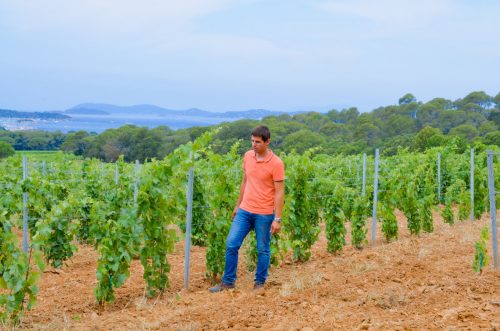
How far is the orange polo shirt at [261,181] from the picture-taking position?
5617 mm

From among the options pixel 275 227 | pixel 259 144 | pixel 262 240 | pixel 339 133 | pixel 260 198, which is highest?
pixel 339 133

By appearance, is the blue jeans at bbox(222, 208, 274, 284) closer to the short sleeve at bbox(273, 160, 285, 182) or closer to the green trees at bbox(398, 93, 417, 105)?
the short sleeve at bbox(273, 160, 285, 182)

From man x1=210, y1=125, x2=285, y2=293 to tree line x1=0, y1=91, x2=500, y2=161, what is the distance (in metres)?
32.9

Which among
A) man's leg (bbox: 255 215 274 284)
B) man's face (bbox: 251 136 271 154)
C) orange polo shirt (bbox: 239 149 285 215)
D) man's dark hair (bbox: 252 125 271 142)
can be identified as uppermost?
man's dark hair (bbox: 252 125 271 142)

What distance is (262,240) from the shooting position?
229 inches

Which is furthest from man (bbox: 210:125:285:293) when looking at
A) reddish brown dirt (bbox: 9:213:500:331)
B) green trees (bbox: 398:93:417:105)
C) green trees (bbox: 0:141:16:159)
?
green trees (bbox: 398:93:417:105)

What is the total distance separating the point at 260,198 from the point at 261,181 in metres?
0.17

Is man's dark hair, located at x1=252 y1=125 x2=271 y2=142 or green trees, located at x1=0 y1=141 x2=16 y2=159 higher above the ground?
man's dark hair, located at x1=252 y1=125 x2=271 y2=142

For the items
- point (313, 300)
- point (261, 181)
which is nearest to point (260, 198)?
point (261, 181)

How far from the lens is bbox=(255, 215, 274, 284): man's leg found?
226 inches

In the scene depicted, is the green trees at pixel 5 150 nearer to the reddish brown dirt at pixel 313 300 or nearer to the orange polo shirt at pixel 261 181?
the reddish brown dirt at pixel 313 300

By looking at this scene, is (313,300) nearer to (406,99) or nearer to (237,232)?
(237,232)

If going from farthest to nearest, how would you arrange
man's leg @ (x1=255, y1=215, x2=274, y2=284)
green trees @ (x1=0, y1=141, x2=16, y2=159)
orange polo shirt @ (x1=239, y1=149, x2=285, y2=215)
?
green trees @ (x1=0, y1=141, x2=16, y2=159) < man's leg @ (x1=255, y1=215, x2=274, y2=284) < orange polo shirt @ (x1=239, y1=149, x2=285, y2=215)

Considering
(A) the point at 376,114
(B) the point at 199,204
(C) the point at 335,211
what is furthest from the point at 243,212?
(A) the point at 376,114
